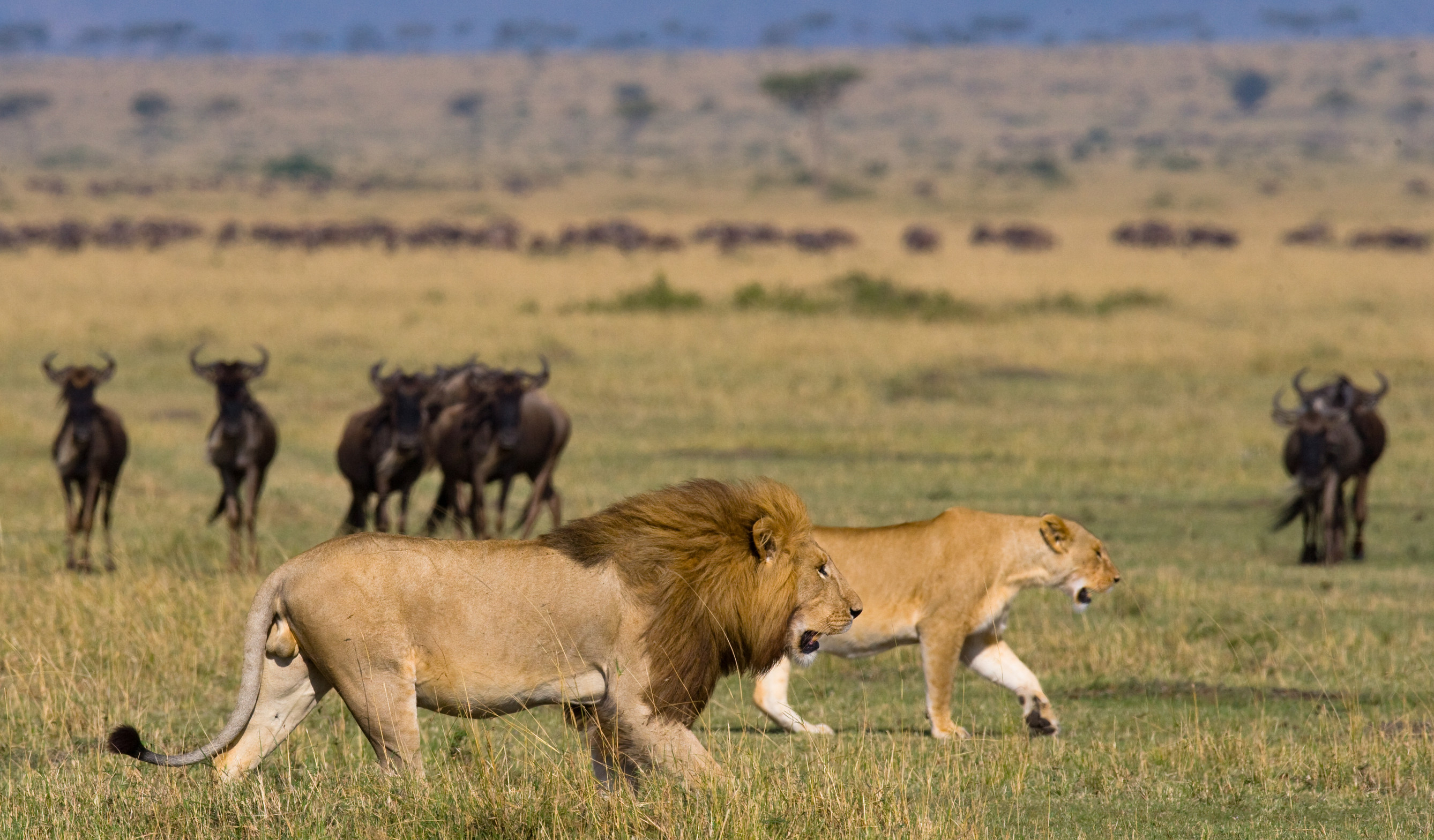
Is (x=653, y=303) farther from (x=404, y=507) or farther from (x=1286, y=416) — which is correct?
(x=1286, y=416)

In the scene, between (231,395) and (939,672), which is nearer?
(939,672)

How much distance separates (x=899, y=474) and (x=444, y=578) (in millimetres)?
10680

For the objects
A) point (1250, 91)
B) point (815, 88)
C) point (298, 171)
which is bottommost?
point (298, 171)

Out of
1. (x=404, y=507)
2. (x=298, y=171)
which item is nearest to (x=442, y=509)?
(x=404, y=507)

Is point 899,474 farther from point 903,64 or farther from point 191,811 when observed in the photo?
point 903,64

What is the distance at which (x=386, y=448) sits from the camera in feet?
43.3

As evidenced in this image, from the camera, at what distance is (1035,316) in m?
29.0

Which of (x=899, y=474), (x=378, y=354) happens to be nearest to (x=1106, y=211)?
(x=378, y=354)

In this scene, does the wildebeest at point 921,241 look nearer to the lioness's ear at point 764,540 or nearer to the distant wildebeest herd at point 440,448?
the distant wildebeest herd at point 440,448

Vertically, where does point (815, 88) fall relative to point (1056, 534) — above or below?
above

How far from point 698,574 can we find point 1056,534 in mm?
2687

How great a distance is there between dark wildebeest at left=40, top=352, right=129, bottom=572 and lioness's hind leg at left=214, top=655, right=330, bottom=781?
6.97 meters

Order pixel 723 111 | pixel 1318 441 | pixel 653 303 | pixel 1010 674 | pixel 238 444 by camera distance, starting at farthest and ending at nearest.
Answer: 1. pixel 723 111
2. pixel 653 303
3. pixel 1318 441
4. pixel 238 444
5. pixel 1010 674

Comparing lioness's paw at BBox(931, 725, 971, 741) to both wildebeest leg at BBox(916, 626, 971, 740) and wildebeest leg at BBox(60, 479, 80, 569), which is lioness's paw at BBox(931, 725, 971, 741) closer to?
wildebeest leg at BBox(916, 626, 971, 740)
